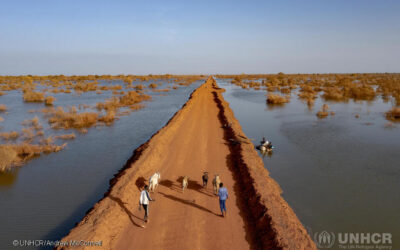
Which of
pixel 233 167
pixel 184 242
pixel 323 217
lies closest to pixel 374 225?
pixel 323 217

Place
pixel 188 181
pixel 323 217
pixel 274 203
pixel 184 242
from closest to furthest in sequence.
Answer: pixel 184 242 → pixel 274 203 → pixel 323 217 → pixel 188 181

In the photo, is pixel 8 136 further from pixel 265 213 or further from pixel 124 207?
pixel 265 213

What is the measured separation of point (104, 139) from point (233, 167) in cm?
1316

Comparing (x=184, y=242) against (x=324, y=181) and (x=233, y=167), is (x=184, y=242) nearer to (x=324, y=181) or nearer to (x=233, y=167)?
(x=233, y=167)

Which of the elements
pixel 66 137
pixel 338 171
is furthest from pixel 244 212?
pixel 66 137

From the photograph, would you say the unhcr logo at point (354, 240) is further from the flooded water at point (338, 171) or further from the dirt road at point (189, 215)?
the dirt road at point (189, 215)

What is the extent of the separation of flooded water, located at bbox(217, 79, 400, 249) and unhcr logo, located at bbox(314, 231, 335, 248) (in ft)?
0.56

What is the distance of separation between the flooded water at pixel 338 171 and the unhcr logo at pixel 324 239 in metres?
0.17

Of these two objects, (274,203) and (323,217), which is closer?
(274,203)

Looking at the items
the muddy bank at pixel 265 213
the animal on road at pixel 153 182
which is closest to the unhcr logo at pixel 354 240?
the muddy bank at pixel 265 213

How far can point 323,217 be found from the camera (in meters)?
9.41

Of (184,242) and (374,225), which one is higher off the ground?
(184,242)

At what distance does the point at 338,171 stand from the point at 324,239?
669 centimetres

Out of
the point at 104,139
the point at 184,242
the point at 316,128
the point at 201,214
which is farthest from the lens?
the point at 316,128
